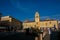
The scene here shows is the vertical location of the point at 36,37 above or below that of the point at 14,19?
below

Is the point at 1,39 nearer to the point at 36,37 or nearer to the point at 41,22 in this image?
the point at 36,37

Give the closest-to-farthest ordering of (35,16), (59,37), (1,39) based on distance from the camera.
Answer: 1. (1,39)
2. (59,37)
3. (35,16)

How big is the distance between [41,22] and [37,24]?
2860mm

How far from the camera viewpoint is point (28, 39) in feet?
22.4

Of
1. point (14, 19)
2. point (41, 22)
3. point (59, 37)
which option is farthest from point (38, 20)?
point (59, 37)

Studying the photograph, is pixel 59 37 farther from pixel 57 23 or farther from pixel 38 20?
pixel 38 20

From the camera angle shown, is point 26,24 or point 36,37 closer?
point 36,37

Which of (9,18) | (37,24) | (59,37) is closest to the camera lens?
(59,37)

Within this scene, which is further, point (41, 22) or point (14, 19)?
point (41, 22)

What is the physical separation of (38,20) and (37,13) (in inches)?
233

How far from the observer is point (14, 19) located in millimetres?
69000

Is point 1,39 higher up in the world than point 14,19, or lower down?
lower down

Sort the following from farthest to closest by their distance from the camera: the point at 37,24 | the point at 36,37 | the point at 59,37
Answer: the point at 37,24 → the point at 59,37 → the point at 36,37

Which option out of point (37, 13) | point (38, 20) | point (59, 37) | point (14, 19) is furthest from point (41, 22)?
point (59, 37)
